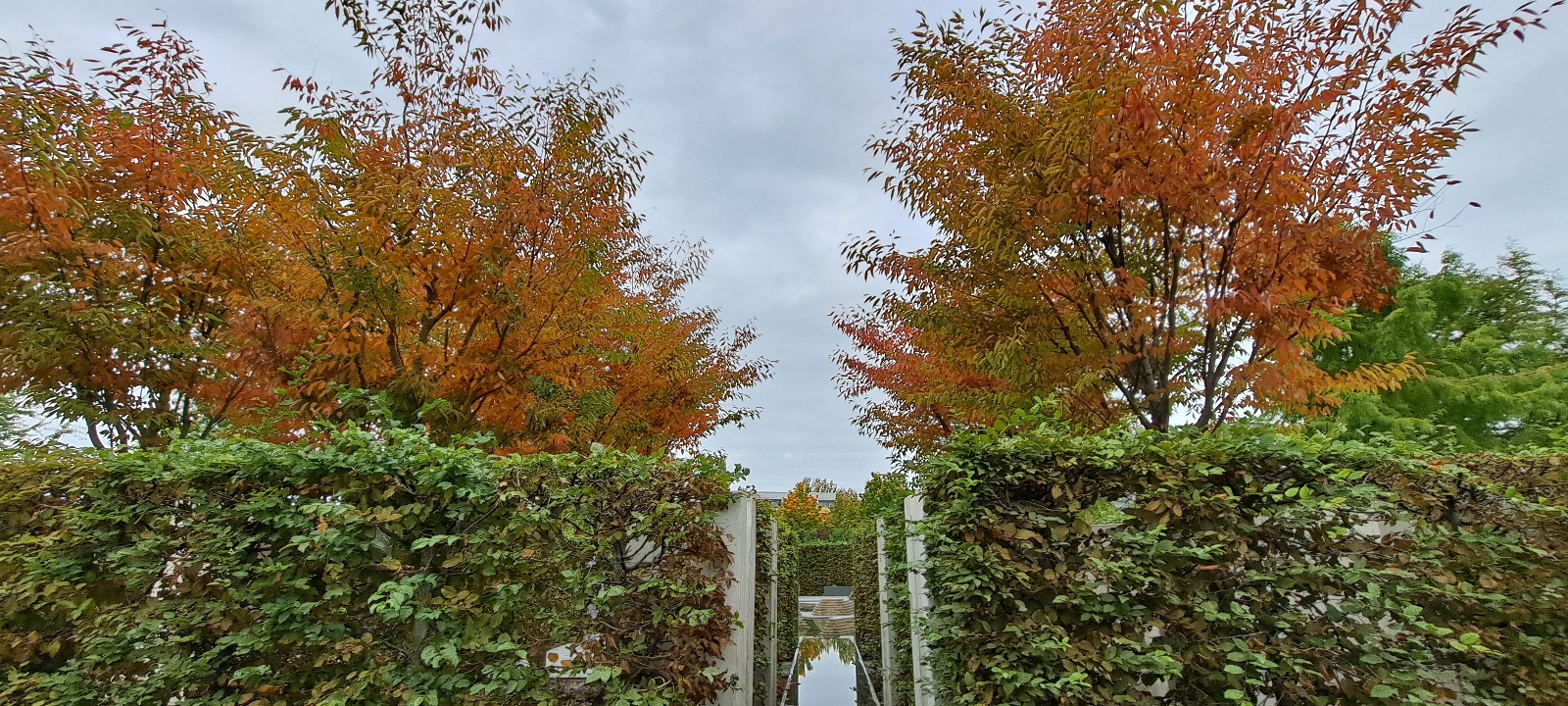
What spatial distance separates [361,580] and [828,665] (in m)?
7.05

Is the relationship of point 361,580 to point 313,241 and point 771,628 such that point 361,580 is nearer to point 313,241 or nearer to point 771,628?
point 313,241

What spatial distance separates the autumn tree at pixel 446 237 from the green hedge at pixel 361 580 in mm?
1335

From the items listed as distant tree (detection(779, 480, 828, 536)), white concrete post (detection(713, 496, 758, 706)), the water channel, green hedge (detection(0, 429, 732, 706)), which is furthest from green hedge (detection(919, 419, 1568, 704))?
distant tree (detection(779, 480, 828, 536))

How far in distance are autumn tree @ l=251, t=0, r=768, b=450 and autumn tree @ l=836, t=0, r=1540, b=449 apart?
9.46ft

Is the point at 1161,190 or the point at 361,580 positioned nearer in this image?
the point at 361,580

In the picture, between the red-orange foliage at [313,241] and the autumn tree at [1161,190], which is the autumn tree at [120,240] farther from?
the autumn tree at [1161,190]

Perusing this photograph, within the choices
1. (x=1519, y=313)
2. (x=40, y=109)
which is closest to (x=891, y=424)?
(x=40, y=109)

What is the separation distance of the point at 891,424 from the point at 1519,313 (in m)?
18.4

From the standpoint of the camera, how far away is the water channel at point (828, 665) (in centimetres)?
685

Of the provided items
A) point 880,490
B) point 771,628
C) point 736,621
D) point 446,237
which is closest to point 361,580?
point 736,621

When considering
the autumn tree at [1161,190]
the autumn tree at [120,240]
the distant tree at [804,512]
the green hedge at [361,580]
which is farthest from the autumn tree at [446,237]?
the distant tree at [804,512]

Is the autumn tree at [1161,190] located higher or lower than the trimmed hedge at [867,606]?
higher

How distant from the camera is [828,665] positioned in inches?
345

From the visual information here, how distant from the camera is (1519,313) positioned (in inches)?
655
